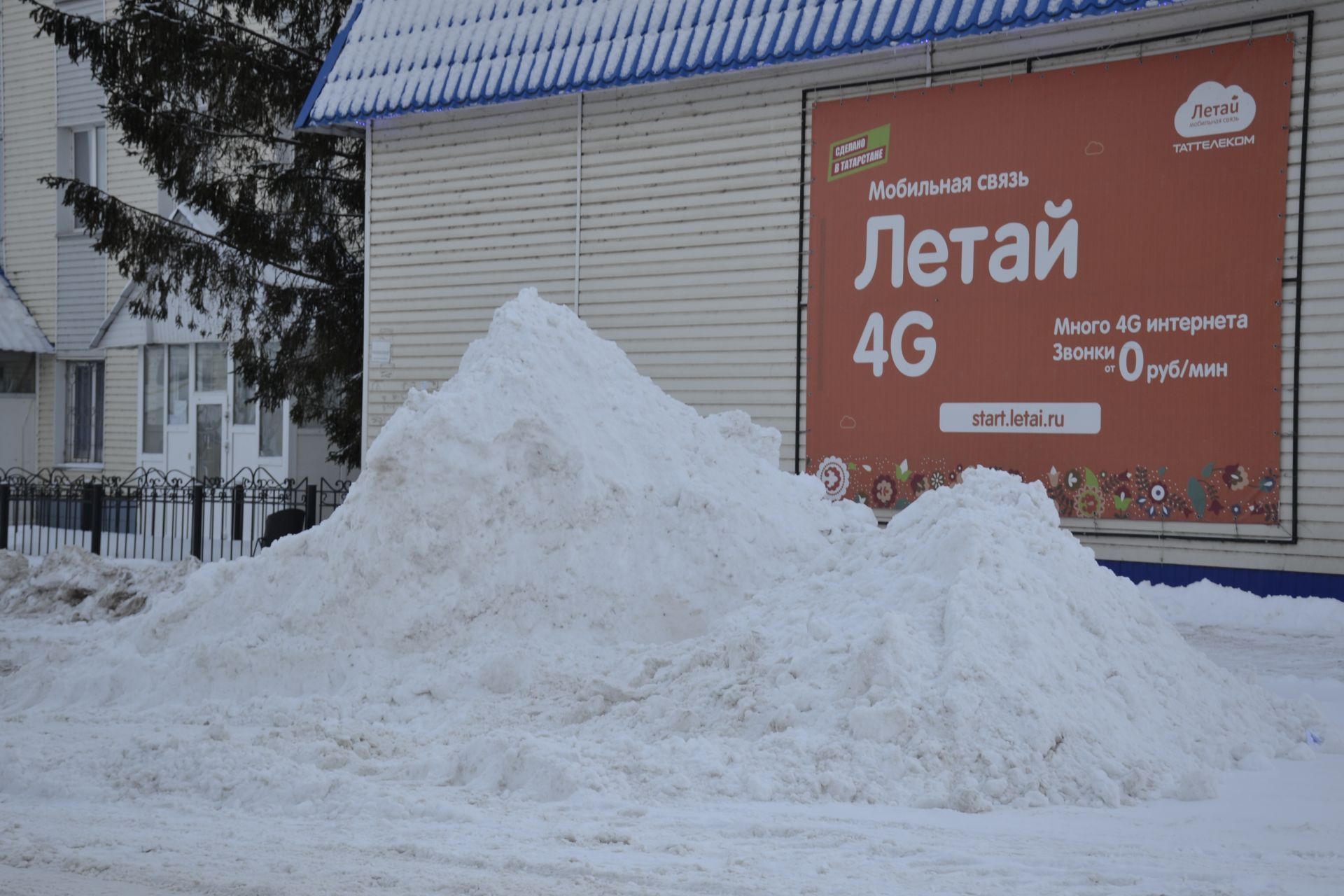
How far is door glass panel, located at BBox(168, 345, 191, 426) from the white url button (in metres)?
15.4

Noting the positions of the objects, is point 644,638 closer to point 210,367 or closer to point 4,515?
point 4,515

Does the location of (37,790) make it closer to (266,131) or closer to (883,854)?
(883,854)

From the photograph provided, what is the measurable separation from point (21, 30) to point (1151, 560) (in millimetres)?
24841

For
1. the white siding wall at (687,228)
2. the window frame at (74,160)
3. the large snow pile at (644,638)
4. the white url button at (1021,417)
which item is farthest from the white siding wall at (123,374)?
the white url button at (1021,417)

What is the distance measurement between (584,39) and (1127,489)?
7.29m

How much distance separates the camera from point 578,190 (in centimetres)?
1441

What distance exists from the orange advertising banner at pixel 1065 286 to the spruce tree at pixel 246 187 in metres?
7.72

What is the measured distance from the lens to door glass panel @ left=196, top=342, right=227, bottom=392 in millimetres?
22062

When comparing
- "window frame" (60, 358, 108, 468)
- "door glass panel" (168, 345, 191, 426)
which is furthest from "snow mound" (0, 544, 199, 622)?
"window frame" (60, 358, 108, 468)

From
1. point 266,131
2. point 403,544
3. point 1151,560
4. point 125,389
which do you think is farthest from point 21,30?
point 1151,560

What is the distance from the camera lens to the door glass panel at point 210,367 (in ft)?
72.4

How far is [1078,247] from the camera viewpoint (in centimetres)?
1141

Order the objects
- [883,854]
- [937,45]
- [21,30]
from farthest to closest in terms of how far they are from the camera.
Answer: [21,30] → [937,45] → [883,854]

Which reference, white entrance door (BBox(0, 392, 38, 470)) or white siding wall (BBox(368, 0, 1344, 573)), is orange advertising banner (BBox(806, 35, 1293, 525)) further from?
white entrance door (BBox(0, 392, 38, 470))
